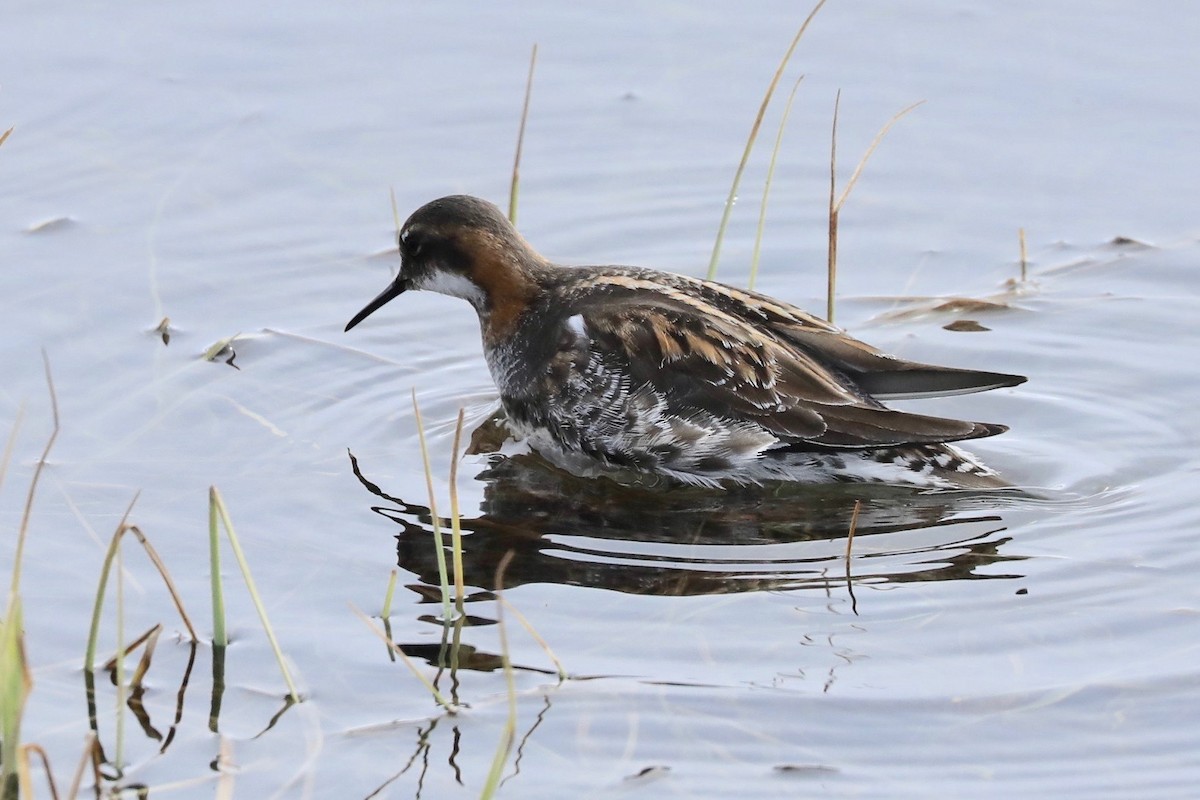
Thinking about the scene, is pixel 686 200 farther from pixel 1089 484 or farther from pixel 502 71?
pixel 1089 484

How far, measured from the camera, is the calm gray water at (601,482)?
5.38m

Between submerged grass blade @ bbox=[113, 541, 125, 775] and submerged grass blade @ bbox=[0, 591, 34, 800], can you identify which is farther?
submerged grass blade @ bbox=[113, 541, 125, 775]

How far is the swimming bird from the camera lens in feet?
23.9

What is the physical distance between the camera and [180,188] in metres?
9.70

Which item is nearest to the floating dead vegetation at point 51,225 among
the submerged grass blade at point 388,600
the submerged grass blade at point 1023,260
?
the submerged grass blade at point 388,600

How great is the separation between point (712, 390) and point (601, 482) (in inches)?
25.3

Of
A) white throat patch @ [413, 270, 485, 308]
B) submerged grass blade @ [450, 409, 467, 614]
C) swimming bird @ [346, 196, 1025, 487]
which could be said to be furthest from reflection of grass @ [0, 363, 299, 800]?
white throat patch @ [413, 270, 485, 308]

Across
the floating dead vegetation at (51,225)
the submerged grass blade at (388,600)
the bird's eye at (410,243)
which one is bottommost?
the submerged grass blade at (388,600)

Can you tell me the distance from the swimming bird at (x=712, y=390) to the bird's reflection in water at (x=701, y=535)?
11 cm

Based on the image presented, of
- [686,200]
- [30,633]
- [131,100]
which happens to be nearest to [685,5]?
[686,200]

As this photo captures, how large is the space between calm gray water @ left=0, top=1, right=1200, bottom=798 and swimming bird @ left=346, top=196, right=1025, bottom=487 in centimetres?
17

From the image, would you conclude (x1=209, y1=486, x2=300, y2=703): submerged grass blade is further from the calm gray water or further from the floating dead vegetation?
the floating dead vegetation

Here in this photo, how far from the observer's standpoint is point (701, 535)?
274 inches

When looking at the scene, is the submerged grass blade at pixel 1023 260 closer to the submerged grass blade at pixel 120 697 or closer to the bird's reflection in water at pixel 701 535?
the bird's reflection in water at pixel 701 535
